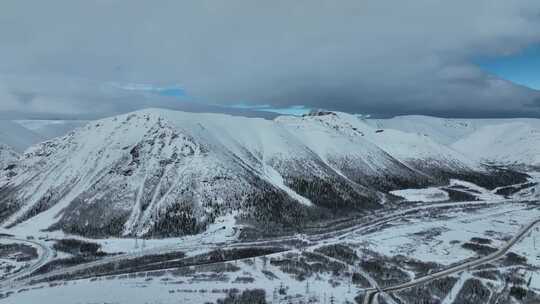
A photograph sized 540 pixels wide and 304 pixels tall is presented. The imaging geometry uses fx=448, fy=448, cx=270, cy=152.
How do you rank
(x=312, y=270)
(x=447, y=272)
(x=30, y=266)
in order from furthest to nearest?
(x=30, y=266), (x=312, y=270), (x=447, y=272)

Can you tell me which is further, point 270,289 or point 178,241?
point 178,241

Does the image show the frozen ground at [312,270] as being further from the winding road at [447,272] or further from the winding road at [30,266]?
the winding road at [30,266]

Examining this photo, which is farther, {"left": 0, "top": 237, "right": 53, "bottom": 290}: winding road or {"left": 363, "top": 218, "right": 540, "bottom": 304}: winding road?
{"left": 0, "top": 237, "right": 53, "bottom": 290}: winding road

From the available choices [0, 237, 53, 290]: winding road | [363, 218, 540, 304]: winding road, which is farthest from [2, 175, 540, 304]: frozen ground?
[0, 237, 53, 290]: winding road

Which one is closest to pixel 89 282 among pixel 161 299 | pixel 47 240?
pixel 161 299

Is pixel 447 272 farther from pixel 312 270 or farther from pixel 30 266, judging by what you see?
pixel 30 266

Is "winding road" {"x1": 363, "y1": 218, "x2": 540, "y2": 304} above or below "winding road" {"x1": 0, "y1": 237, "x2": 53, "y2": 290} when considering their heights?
below

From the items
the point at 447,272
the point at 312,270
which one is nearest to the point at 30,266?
the point at 312,270

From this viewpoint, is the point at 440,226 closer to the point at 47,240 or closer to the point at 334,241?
the point at 334,241

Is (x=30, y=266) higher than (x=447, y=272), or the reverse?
(x=30, y=266)

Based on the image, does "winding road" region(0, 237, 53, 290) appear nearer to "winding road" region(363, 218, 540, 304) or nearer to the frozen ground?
the frozen ground

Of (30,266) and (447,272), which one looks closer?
(447,272)
